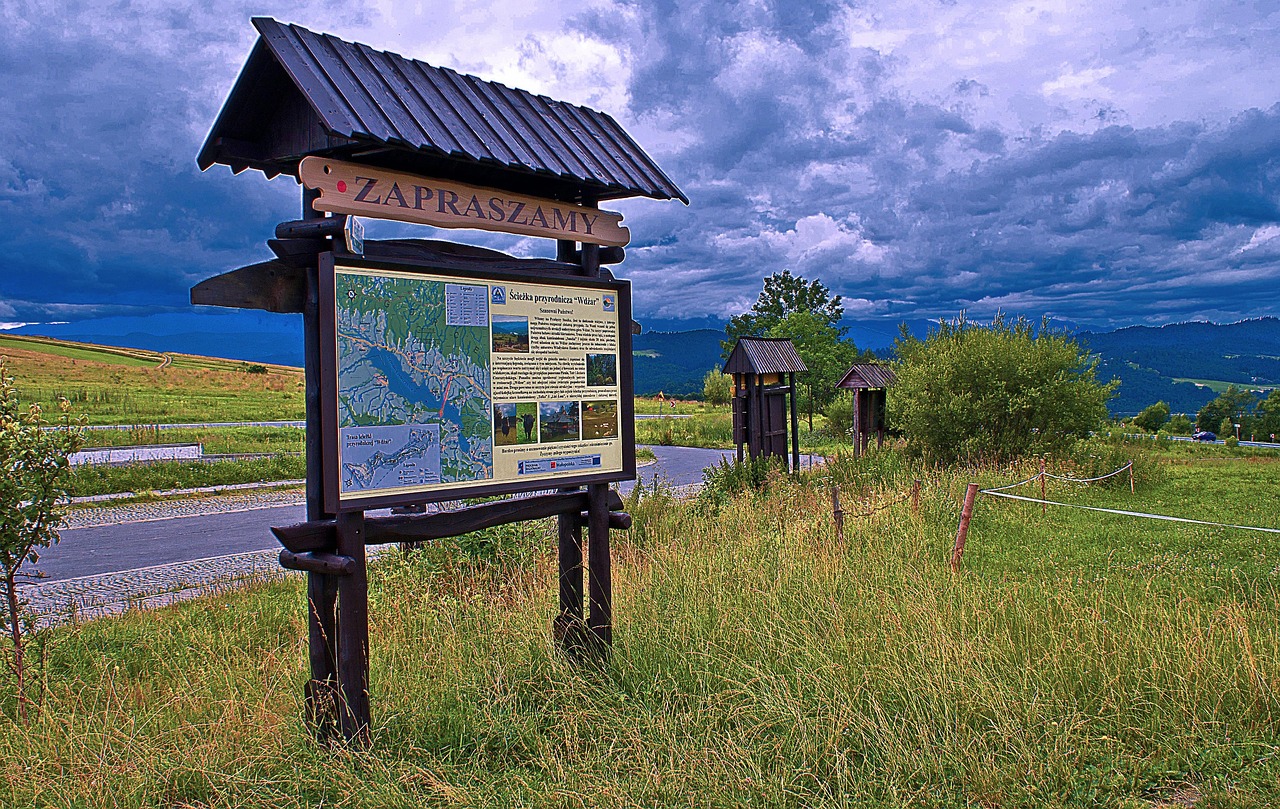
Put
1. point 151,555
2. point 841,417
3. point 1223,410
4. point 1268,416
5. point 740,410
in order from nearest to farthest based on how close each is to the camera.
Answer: point 151,555
point 740,410
point 841,417
point 1268,416
point 1223,410

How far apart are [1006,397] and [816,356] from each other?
23.8 m

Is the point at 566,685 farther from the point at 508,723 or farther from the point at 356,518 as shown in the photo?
the point at 356,518

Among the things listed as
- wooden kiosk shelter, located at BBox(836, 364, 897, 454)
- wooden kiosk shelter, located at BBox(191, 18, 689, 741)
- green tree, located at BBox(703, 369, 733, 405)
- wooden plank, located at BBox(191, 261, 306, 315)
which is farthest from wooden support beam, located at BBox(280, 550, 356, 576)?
green tree, located at BBox(703, 369, 733, 405)

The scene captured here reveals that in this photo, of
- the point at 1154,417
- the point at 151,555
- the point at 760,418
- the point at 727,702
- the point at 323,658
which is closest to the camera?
the point at 323,658

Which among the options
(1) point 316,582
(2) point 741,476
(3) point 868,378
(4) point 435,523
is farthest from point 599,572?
(3) point 868,378

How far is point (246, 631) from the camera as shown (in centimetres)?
630

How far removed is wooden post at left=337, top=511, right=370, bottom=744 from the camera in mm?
3986

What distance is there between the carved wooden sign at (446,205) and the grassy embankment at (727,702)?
7.89ft

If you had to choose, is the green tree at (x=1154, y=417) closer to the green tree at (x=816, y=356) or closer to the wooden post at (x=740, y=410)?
the green tree at (x=816, y=356)

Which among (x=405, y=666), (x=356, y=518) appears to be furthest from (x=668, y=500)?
(x=356, y=518)

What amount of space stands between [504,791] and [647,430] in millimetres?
Result: 34729

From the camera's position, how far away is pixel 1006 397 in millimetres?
16672

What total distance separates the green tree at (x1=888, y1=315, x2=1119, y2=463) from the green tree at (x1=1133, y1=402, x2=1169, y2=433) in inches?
1925

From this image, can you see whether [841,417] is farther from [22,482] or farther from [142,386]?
[142,386]
